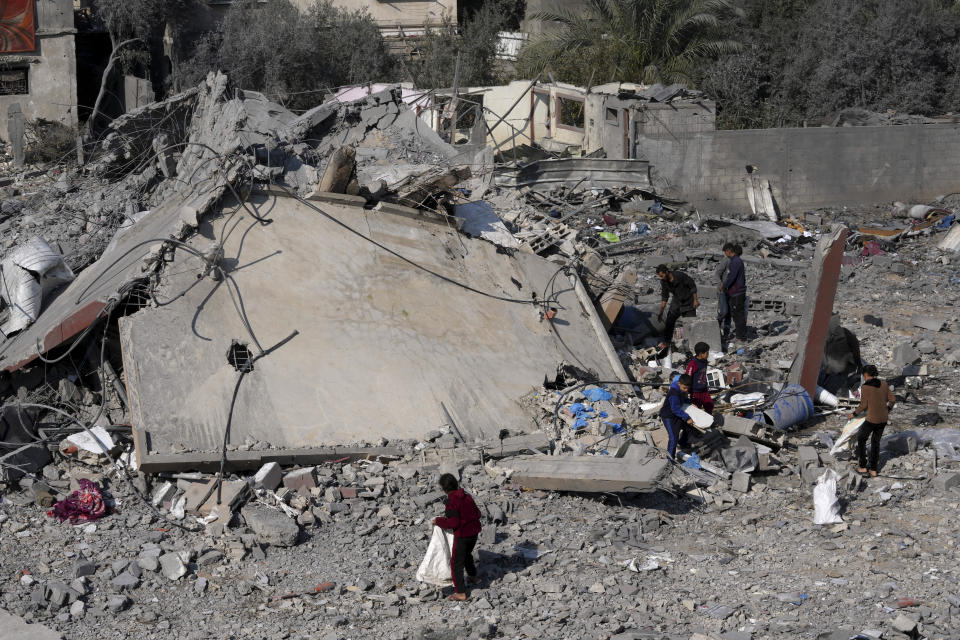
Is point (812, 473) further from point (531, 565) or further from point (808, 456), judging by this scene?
point (531, 565)

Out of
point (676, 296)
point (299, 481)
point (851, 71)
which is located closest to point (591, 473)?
point (299, 481)

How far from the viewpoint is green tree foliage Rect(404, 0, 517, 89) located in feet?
86.6

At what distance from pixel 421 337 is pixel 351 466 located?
61.6 inches

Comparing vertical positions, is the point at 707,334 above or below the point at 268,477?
above

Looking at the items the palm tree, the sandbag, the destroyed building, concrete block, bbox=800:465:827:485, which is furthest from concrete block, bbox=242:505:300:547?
the palm tree

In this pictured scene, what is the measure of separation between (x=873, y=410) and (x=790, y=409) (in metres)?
1.25

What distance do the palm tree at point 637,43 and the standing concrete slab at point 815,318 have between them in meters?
14.6

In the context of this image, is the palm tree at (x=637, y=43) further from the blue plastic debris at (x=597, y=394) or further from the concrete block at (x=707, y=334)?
the blue plastic debris at (x=597, y=394)

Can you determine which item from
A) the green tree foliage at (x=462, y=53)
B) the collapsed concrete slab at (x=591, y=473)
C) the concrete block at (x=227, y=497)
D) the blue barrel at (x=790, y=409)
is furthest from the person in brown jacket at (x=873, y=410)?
the green tree foliage at (x=462, y=53)

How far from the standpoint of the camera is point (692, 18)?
23.0 metres

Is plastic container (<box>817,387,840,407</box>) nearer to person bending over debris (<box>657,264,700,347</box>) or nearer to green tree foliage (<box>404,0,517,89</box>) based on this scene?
person bending over debris (<box>657,264,700,347</box>)

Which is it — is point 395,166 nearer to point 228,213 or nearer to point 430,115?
point 228,213

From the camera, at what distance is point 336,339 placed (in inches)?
328

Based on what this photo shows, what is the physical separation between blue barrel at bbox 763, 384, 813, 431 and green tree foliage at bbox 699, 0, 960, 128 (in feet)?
49.8
